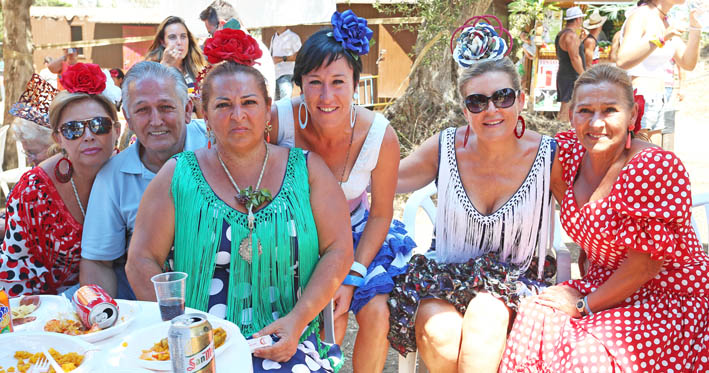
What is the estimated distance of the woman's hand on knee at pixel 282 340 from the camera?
2.14 m

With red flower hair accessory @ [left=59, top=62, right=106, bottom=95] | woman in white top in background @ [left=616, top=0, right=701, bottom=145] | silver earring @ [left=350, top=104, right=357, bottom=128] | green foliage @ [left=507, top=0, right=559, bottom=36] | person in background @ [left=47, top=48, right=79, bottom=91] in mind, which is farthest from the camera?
person in background @ [left=47, top=48, right=79, bottom=91]

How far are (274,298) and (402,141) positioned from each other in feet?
19.0

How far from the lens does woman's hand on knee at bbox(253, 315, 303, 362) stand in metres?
2.14

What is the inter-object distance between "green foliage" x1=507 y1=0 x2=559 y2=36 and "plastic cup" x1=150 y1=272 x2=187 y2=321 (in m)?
8.35

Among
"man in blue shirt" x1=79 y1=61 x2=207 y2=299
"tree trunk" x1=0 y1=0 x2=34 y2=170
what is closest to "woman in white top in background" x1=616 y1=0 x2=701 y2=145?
"man in blue shirt" x1=79 y1=61 x2=207 y2=299

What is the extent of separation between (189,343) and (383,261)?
1621 mm

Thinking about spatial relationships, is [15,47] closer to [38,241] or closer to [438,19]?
[438,19]

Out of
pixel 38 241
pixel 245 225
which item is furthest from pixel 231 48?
pixel 38 241

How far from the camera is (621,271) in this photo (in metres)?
2.45

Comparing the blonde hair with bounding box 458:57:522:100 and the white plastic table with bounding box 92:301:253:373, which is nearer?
the white plastic table with bounding box 92:301:253:373

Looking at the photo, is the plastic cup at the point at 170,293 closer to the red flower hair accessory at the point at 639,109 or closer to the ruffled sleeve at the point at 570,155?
the ruffled sleeve at the point at 570,155

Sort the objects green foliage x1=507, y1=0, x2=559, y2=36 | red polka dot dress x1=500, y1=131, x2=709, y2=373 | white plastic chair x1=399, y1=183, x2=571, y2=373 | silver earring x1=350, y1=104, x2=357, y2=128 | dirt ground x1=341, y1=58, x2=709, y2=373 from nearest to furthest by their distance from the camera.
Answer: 1. red polka dot dress x1=500, y1=131, x2=709, y2=373
2. white plastic chair x1=399, y1=183, x2=571, y2=373
3. silver earring x1=350, y1=104, x2=357, y2=128
4. dirt ground x1=341, y1=58, x2=709, y2=373
5. green foliage x1=507, y1=0, x2=559, y2=36

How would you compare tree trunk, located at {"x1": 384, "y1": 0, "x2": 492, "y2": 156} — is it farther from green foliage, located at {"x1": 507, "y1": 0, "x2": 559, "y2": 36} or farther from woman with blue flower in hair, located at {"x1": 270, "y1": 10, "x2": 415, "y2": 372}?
woman with blue flower in hair, located at {"x1": 270, "y1": 10, "x2": 415, "y2": 372}

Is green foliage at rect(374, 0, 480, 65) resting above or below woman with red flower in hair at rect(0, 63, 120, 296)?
above
